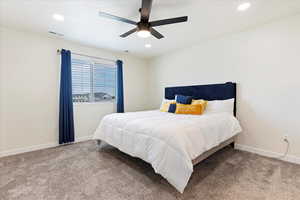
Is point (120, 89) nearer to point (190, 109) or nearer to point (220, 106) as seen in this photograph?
point (190, 109)

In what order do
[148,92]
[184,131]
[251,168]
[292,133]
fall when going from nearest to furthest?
[184,131] < [251,168] < [292,133] < [148,92]

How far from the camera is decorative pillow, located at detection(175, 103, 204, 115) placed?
2.81m

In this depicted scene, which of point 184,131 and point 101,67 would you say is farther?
point 101,67

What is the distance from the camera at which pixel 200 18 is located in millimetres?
2299

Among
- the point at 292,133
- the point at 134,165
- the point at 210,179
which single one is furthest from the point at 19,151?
the point at 292,133

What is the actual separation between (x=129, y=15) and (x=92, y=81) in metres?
2.16

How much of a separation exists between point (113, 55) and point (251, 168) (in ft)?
13.3

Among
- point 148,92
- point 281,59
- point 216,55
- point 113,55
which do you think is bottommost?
point 148,92

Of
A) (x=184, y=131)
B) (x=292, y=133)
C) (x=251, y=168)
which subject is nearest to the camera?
(x=184, y=131)

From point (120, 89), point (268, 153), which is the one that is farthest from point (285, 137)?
point (120, 89)

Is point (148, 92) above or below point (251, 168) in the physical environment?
above

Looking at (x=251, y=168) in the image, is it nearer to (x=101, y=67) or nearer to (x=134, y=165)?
(x=134, y=165)

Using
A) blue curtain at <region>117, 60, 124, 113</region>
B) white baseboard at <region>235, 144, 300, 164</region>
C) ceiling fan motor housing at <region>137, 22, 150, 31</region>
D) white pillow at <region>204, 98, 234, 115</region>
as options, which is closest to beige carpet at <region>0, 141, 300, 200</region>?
white baseboard at <region>235, 144, 300, 164</region>

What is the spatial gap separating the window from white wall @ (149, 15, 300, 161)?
104 inches
